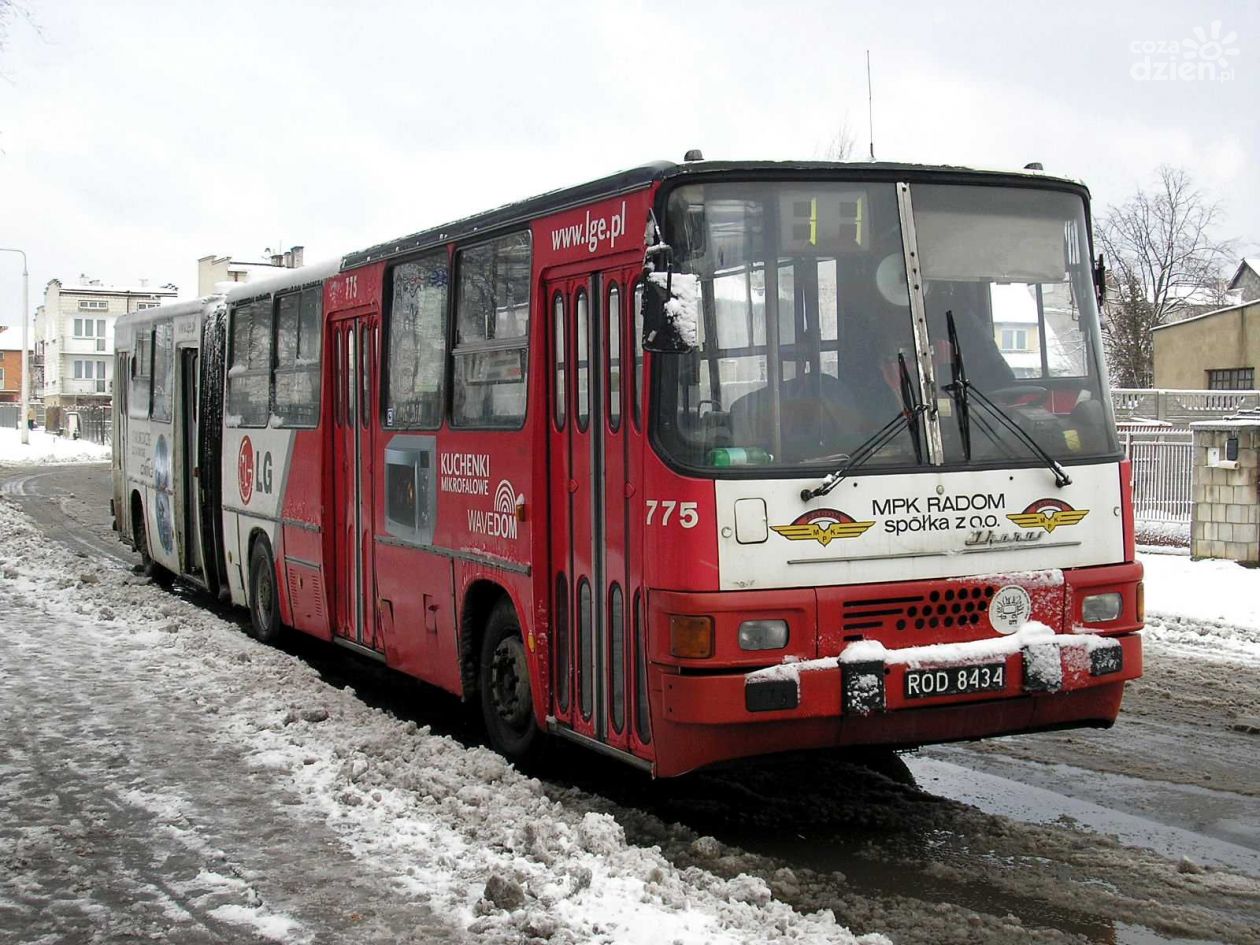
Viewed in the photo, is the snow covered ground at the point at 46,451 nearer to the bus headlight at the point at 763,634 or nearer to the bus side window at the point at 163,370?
the bus side window at the point at 163,370

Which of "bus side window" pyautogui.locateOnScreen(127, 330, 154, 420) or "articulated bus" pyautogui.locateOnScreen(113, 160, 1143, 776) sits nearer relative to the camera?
"articulated bus" pyautogui.locateOnScreen(113, 160, 1143, 776)

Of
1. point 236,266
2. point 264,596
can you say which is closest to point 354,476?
point 264,596

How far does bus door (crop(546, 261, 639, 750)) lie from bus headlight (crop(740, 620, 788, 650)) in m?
0.74

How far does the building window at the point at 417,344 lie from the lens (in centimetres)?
908

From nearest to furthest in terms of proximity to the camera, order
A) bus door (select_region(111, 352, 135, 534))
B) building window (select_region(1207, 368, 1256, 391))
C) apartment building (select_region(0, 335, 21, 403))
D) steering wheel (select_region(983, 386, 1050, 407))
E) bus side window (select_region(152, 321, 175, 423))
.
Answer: steering wheel (select_region(983, 386, 1050, 407)), bus side window (select_region(152, 321, 175, 423)), bus door (select_region(111, 352, 135, 534)), building window (select_region(1207, 368, 1256, 391)), apartment building (select_region(0, 335, 21, 403))

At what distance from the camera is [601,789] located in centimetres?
777

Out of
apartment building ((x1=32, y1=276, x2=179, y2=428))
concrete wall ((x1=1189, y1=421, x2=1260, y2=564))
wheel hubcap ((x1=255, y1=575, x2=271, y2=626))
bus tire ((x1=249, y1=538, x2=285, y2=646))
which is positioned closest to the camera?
bus tire ((x1=249, y1=538, x2=285, y2=646))

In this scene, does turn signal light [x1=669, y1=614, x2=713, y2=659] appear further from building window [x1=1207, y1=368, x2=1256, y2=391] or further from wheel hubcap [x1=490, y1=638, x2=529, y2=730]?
building window [x1=1207, y1=368, x2=1256, y2=391]

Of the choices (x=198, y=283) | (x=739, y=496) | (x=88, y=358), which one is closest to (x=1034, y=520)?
(x=739, y=496)

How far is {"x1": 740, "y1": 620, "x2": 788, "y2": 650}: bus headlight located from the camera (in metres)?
6.20

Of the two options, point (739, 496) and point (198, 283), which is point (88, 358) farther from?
point (739, 496)

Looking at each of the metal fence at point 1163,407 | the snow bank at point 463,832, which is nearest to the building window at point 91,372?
the metal fence at point 1163,407

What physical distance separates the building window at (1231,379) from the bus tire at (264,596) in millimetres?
32712

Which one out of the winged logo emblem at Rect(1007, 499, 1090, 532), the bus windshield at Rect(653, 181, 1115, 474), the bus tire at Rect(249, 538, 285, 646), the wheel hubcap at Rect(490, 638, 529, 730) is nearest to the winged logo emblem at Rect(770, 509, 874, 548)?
the bus windshield at Rect(653, 181, 1115, 474)
